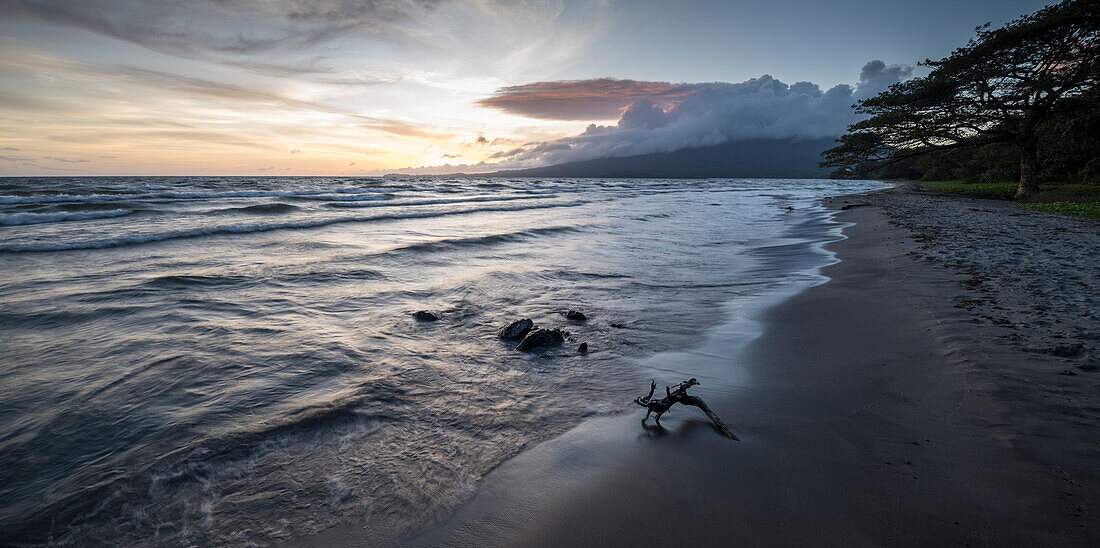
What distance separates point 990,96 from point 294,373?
30.0 metres

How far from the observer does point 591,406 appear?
4066mm

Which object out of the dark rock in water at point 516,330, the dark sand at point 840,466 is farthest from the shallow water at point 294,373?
the dark sand at point 840,466

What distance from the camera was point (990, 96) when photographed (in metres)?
20.5

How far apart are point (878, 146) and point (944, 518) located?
27923 mm

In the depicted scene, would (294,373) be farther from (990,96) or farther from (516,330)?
(990,96)

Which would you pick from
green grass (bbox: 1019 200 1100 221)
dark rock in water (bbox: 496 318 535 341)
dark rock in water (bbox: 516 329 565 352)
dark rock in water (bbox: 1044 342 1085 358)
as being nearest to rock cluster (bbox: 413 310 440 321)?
dark rock in water (bbox: 496 318 535 341)

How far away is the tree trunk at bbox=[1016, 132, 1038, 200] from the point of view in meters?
21.0

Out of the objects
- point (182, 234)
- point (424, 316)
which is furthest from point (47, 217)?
point (424, 316)

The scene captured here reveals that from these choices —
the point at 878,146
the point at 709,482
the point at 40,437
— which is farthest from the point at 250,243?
the point at 878,146

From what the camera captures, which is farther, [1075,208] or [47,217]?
[47,217]

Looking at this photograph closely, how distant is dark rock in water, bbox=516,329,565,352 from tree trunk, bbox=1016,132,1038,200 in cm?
2858

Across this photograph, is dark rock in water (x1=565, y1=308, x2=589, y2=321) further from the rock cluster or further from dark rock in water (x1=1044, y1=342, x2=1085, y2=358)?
dark rock in water (x1=1044, y1=342, x2=1085, y2=358)

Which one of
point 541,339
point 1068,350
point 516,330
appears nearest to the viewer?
point 1068,350

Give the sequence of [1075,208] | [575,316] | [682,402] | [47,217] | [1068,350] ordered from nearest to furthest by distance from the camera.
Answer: [682,402]
[1068,350]
[575,316]
[1075,208]
[47,217]
